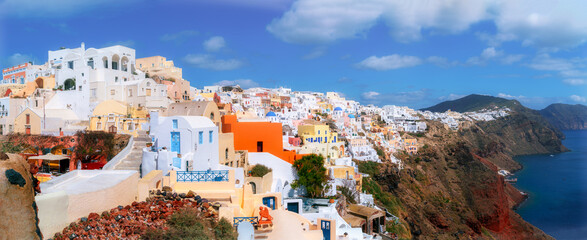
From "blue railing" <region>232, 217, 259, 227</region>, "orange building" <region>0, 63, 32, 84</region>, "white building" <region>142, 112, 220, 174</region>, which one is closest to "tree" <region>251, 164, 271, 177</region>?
"white building" <region>142, 112, 220, 174</region>

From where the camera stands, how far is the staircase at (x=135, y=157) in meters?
13.7

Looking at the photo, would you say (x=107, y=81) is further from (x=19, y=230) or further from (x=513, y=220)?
(x=513, y=220)

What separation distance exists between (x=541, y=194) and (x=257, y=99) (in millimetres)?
49739

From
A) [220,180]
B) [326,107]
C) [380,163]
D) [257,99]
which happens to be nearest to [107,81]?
[220,180]

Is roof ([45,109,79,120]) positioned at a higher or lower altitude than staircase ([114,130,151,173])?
higher

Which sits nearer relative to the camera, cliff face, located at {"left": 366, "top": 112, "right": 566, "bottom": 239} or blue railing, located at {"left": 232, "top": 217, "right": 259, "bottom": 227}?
blue railing, located at {"left": 232, "top": 217, "right": 259, "bottom": 227}

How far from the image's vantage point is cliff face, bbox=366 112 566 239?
36.9 metres

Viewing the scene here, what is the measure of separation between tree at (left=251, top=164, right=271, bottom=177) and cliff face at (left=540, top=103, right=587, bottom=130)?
154920 mm

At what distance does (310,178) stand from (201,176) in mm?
8321

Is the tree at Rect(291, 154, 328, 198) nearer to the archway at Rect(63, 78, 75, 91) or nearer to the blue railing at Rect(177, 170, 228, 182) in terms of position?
the blue railing at Rect(177, 170, 228, 182)

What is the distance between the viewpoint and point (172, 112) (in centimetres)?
2081

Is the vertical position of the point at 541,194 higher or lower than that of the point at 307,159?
lower

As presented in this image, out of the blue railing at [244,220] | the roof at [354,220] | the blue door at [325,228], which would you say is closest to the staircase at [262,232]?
the blue railing at [244,220]

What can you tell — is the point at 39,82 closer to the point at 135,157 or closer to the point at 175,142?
the point at 135,157
